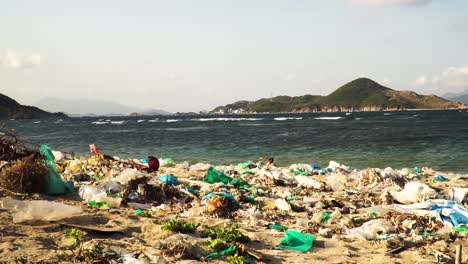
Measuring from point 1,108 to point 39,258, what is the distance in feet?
473

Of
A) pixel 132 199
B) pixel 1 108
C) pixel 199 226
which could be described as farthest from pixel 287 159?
pixel 1 108

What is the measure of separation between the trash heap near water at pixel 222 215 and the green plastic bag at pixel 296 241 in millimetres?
16

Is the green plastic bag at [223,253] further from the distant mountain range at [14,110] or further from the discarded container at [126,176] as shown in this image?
the distant mountain range at [14,110]

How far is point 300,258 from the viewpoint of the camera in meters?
5.52

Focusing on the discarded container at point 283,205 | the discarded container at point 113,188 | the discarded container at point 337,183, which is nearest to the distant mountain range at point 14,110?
the discarded container at point 113,188

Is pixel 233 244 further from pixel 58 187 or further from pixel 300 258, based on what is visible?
pixel 58 187

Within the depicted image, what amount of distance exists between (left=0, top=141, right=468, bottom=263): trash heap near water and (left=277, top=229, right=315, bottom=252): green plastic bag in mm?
16

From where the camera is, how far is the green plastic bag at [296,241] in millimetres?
5943

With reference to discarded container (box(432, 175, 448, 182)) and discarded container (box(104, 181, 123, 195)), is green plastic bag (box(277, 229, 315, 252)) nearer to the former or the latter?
discarded container (box(104, 181, 123, 195))

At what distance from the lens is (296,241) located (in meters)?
6.14

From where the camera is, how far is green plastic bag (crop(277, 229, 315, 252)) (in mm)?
5943

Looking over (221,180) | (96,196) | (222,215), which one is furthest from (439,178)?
(96,196)

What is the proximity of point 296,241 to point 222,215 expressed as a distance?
218 centimetres

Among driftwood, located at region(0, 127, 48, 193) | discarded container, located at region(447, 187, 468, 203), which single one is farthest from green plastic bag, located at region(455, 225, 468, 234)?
driftwood, located at region(0, 127, 48, 193)
